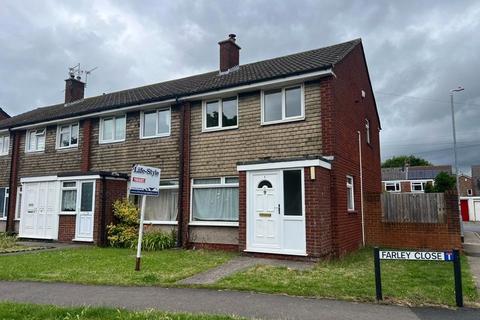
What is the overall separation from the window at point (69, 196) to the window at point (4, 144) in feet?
22.5

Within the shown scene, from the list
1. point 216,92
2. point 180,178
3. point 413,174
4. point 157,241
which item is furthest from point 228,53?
point 413,174

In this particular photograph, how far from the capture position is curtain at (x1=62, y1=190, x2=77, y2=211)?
15.1 metres

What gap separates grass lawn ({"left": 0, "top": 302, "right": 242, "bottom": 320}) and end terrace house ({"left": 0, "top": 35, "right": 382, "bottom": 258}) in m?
5.61

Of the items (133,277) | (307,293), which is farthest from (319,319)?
(133,277)

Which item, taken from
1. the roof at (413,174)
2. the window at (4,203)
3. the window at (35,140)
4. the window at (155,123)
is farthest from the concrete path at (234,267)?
the roof at (413,174)

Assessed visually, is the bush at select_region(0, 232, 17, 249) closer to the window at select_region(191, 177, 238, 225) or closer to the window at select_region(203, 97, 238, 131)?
the window at select_region(191, 177, 238, 225)

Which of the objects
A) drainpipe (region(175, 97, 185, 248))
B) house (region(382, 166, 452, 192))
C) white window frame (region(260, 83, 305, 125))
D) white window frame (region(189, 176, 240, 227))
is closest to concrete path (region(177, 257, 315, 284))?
white window frame (region(189, 176, 240, 227))

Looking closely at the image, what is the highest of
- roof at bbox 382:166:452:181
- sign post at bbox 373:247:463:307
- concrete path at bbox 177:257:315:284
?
roof at bbox 382:166:452:181

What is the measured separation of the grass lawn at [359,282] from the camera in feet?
22.1

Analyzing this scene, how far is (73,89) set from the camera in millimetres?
22062

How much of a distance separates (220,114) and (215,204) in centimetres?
310

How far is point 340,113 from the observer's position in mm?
12594

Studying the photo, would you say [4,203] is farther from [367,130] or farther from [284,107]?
[367,130]

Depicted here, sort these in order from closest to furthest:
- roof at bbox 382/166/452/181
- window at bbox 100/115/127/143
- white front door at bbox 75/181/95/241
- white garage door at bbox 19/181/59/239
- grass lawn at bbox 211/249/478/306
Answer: grass lawn at bbox 211/249/478/306 < white front door at bbox 75/181/95/241 < white garage door at bbox 19/181/59/239 < window at bbox 100/115/127/143 < roof at bbox 382/166/452/181
